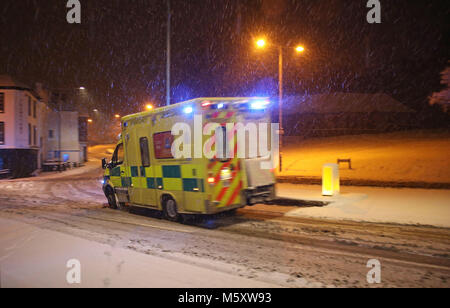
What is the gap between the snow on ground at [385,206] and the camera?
30.2 feet

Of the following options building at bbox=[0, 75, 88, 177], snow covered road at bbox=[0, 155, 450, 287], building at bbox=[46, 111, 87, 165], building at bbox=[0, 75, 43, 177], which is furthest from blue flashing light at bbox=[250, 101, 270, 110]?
building at bbox=[46, 111, 87, 165]

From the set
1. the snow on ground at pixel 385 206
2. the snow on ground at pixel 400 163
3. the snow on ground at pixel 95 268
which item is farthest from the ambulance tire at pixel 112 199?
the snow on ground at pixel 400 163

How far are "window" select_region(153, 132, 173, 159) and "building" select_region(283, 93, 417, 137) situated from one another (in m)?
32.6

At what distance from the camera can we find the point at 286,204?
490 inches

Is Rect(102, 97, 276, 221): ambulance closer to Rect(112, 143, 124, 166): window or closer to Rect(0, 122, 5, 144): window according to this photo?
Rect(112, 143, 124, 166): window

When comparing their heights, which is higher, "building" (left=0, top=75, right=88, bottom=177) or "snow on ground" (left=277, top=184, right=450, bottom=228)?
"building" (left=0, top=75, right=88, bottom=177)

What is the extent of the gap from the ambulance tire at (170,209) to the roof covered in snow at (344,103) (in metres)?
33.4

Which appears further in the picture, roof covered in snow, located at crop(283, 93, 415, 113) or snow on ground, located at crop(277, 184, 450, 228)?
roof covered in snow, located at crop(283, 93, 415, 113)

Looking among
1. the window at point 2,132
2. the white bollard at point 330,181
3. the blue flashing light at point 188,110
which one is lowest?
the white bollard at point 330,181

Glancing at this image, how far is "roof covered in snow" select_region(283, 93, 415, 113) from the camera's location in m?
38.6

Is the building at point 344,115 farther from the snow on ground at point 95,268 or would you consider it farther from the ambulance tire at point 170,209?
the snow on ground at point 95,268

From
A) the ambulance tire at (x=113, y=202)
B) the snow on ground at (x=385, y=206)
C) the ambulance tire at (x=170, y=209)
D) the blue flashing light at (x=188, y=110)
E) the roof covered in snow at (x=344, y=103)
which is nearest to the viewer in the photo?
the blue flashing light at (x=188, y=110)
